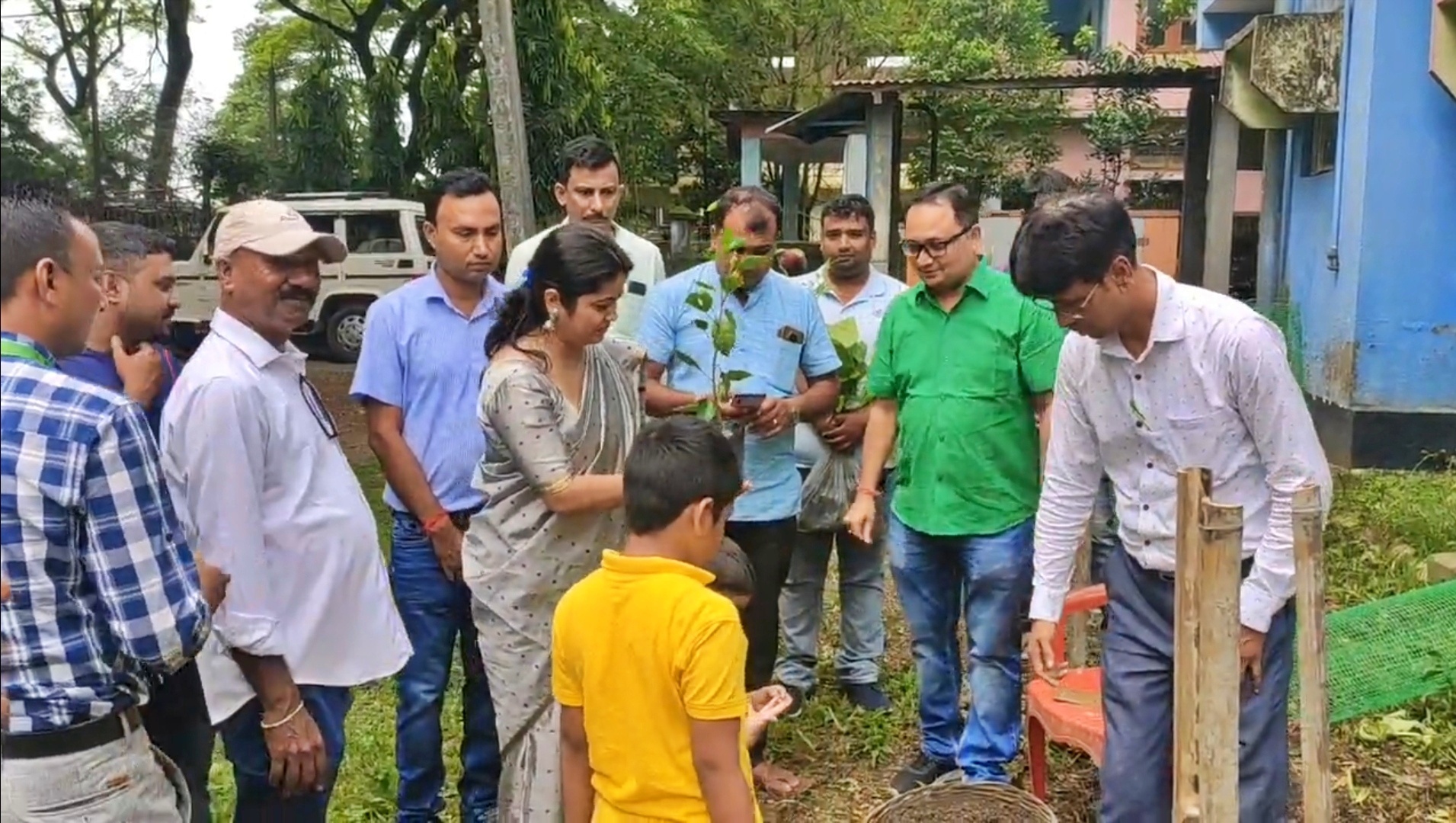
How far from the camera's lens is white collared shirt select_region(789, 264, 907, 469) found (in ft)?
14.6

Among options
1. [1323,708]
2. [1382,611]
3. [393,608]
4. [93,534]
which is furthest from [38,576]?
[1382,611]

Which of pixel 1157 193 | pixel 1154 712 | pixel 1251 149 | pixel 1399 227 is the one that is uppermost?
pixel 1251 149

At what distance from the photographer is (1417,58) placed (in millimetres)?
7984

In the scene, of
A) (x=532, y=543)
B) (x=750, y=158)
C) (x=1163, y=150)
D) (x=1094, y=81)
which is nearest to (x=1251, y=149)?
(x=1094, y=81)

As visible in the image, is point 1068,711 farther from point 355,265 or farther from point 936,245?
point 355,265

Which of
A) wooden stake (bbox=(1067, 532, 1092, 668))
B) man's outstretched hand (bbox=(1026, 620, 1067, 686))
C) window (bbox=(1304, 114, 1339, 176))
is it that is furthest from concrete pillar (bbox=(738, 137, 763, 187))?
man's outstretched hand (bbox=(1026, 620, 1067, 686))

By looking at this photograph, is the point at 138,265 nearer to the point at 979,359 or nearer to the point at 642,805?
the point at 642,805

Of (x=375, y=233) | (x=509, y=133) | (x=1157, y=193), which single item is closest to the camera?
(x=509, y=133)

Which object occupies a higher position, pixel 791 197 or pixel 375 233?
pixel 791 197

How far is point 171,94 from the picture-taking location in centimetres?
1475

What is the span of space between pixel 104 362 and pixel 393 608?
0.90m

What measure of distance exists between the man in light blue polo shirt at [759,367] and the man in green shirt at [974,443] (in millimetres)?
303

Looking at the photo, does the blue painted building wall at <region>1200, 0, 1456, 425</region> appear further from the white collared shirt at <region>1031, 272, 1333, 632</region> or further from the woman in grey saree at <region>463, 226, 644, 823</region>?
the woman in grey saree at <region>463, 226, 644, 823</region>

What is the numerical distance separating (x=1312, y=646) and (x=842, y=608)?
2325 millimetres
